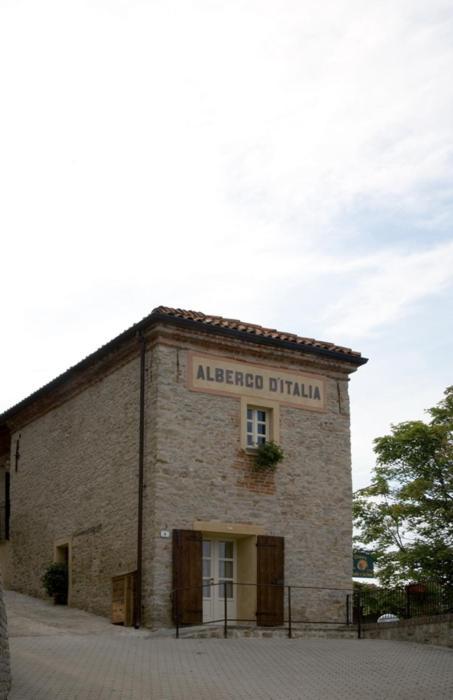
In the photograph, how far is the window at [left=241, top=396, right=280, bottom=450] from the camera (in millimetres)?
22062

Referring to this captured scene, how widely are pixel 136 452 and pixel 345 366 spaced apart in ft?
17.9

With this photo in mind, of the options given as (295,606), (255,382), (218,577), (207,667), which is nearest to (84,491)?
(218,577)

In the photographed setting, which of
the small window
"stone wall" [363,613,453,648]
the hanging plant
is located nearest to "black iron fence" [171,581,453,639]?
"stone wall" [363,613,453,648]

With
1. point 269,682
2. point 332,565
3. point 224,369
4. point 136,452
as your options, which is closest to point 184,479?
point 136,452

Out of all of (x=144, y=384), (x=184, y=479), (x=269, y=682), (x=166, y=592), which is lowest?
(x=269, y=682)

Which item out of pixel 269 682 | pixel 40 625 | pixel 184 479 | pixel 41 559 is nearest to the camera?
pixel 269 682

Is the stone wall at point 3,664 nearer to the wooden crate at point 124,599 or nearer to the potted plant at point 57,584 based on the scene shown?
the wooden crate at point 124,599

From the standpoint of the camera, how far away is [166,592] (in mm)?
19859

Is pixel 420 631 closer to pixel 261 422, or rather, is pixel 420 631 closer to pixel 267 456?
pixel 267 456

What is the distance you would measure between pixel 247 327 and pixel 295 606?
590 cm

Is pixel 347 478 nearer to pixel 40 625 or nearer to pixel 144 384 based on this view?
pixel 144 384

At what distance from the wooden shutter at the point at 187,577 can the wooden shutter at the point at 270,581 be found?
55.3 inches

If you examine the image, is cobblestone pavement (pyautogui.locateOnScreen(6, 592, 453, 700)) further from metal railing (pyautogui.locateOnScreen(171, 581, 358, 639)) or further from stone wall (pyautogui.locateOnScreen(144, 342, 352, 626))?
stone wall (pyautogui.locateOnScreen(144, 342, 352, 626))

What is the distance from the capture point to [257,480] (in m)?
21.7
